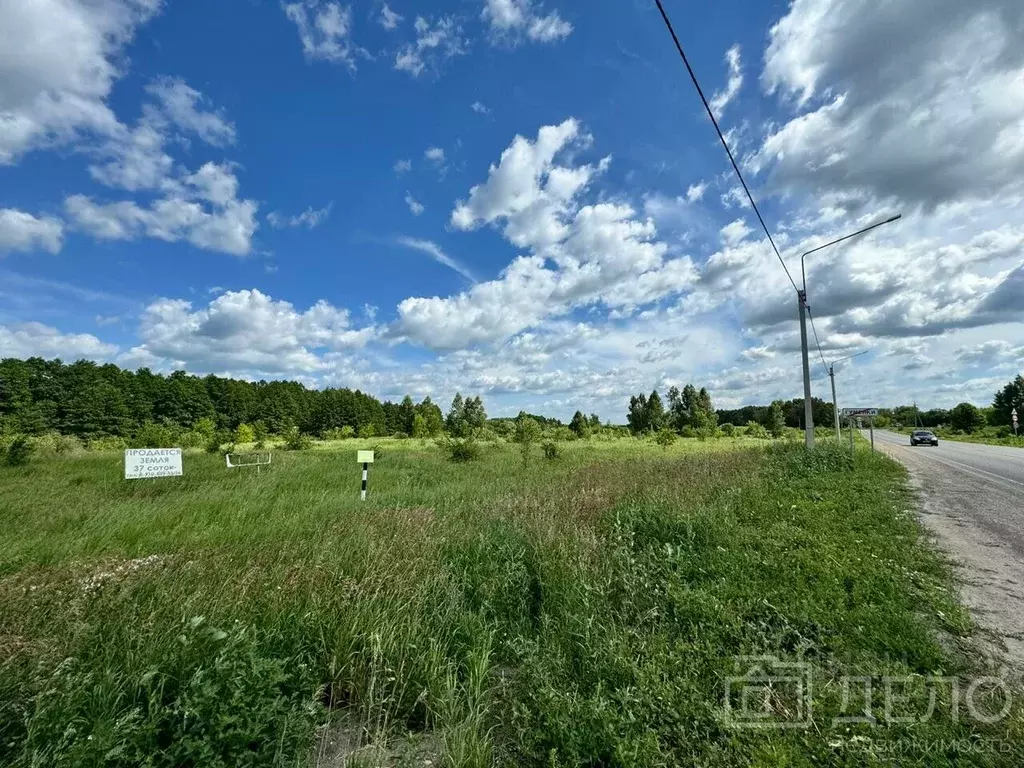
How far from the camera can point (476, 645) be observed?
13.2 ft

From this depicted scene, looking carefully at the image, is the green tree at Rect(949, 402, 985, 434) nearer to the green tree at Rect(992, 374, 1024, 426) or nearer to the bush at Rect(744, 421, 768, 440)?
the green tree at Rect(992, 374, 1024, 426)

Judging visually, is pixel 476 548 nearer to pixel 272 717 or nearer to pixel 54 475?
pixel 272 717

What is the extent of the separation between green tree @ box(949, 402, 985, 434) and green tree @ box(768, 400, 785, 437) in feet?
79.6

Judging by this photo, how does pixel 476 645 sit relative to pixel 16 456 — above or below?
below

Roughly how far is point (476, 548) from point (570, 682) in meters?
2.65

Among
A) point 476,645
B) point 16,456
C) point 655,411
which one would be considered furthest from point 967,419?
point 16,456

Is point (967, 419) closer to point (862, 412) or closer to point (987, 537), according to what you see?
point (862, 412)

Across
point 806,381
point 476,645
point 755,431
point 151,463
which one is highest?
point 806,381

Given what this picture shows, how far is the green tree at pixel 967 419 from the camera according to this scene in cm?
6929

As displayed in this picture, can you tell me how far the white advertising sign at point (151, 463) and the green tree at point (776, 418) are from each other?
72.6 m

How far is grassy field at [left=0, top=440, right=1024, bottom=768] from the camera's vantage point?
9.09ft

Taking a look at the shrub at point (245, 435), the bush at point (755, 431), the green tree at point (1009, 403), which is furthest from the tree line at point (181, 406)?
the green tree at point (1009, 403)

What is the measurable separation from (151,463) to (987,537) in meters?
20.7

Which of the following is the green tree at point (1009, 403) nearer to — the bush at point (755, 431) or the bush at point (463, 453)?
the bush at point (755, 431)
